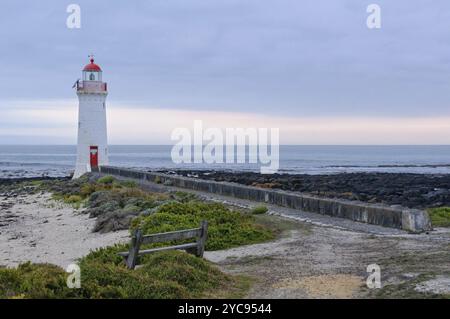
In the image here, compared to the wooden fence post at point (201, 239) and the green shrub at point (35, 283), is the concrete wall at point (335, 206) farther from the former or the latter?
the green shrub at point (35, 283)

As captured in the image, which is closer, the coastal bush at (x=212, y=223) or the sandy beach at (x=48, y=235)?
the coastal bush at (x=212, y=223)

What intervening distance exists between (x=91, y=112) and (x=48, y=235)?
16.3 meters

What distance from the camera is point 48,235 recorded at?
15.7 metres

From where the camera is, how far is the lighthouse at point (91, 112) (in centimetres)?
3111

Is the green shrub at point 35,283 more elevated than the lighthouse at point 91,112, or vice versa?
the lighthouse at point 91,112

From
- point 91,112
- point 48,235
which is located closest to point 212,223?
point 48,235

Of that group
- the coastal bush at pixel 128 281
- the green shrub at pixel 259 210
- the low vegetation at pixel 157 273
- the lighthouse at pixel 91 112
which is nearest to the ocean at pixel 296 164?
the lighthouse at pixel 91 112

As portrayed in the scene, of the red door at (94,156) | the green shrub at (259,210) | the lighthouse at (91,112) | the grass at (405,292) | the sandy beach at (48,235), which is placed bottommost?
the sandy beach at (48,235)

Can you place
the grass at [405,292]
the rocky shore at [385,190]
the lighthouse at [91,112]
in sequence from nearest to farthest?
the grass at [405,292]
the rocky shore at [385,190]
the lighthouse at [91,112]

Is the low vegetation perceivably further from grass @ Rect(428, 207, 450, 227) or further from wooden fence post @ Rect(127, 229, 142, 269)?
grass @ Rect(428, 207, 450, 227)

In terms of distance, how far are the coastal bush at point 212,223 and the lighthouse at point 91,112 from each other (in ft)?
59.7

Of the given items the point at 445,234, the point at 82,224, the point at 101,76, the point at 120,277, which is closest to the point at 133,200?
the point at 82,224

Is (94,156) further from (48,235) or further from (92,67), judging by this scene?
(48,235)
